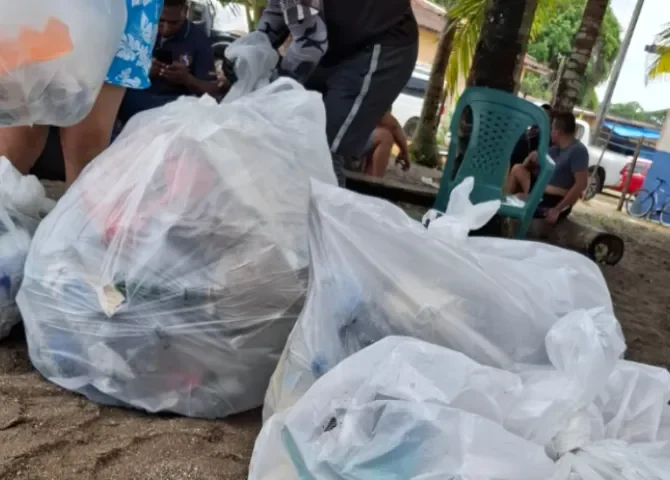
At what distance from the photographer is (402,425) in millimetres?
951

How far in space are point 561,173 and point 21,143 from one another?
12.6 ft

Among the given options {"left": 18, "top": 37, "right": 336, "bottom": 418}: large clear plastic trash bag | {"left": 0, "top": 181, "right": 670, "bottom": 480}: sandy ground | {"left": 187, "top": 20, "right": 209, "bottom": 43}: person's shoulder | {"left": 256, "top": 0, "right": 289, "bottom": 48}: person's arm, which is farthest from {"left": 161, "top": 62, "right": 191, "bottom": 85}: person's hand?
{"left": 0, "top": 181, "right": 670, "bottom": 480}: sandy ground

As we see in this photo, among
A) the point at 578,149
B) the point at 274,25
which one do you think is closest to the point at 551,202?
the point at 578,149

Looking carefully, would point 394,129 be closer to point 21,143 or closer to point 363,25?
point 363,25

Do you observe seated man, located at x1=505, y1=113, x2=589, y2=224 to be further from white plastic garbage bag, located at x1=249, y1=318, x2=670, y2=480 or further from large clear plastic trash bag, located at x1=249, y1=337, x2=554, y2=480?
large clear plastic trash bag, located at x1=249, y1=337, x2=554, y2=480

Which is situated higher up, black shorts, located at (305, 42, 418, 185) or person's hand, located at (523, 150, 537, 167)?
black shorts, located at (305, 42, 418, 185)

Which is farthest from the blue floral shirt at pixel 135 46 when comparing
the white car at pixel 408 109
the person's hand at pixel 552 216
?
the white car at pixel 408 109

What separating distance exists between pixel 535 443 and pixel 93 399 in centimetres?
83

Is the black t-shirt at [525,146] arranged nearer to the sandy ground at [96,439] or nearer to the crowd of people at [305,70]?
the crowd of people at [305,70]

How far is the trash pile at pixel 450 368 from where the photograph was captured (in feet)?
3.09

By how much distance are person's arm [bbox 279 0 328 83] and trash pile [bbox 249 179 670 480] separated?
76 cm

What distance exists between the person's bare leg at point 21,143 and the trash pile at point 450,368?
0.97 m

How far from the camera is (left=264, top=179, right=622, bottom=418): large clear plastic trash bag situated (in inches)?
49.1

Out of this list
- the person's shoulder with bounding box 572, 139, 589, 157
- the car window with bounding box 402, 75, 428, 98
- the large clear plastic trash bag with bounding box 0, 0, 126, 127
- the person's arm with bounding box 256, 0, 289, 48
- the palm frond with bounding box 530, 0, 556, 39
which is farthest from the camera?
the car window with bounding box 402, 75, 428, 98
